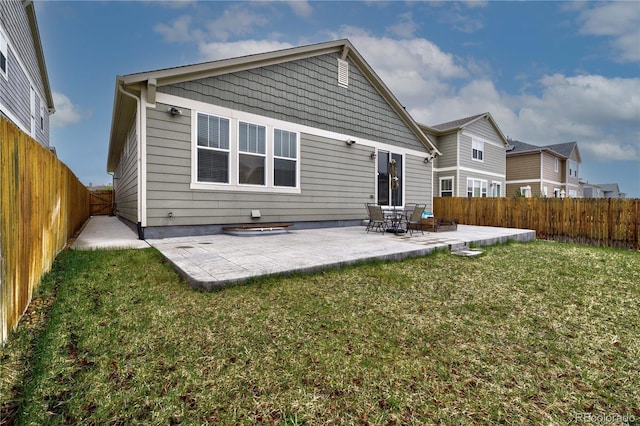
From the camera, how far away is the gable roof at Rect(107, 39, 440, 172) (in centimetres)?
594

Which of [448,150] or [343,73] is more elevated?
[343,73]

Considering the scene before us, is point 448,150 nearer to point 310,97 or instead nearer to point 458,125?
point 458,125

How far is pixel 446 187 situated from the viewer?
18719mm

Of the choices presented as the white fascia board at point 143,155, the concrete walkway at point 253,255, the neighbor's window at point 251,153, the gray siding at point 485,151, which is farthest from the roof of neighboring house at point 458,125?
the white fascia board at point 143,155

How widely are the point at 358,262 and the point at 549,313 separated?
2.22 metres

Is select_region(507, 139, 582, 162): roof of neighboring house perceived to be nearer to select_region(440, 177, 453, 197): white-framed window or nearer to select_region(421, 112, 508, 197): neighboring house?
select_region(421, 112, 508, 197): neighboring house

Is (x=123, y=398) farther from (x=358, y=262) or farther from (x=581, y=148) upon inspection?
(x=581, y=148)

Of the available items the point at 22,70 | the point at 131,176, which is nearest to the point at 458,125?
the point at 131,176

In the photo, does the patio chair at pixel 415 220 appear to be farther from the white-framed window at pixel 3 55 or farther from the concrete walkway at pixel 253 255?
the white-framed window at pixel 3 55

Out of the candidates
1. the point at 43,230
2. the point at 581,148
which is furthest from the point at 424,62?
the point at 581,148

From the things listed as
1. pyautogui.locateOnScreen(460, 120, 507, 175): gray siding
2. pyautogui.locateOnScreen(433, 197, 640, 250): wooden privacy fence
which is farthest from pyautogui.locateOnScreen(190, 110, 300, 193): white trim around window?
pyautogui.locateOnScreen(460, 120, 507, 175): gray siding

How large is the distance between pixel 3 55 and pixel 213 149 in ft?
22.1

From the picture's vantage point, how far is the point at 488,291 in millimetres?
3479

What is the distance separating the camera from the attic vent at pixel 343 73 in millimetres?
9445
